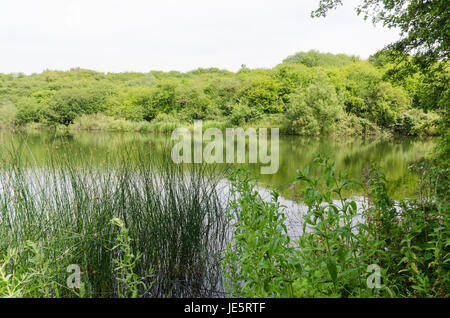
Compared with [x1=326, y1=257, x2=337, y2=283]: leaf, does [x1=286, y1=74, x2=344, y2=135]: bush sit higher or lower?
higher

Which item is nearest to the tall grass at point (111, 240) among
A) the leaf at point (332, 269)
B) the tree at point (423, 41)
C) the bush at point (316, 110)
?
the leaf at point (332, 269)

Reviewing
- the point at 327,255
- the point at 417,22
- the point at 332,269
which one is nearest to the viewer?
the point at 332,269

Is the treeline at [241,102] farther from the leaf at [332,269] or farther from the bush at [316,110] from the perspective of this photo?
the leaf at [332,269]

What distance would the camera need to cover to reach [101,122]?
20.7 m

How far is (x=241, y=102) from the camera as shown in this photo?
26.1m

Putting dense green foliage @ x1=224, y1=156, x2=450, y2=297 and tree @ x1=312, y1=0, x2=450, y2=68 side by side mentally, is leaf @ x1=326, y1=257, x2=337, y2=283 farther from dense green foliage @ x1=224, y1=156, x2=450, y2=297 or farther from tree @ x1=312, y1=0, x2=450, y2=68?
tree @ x1=312, y1=0, x2=450, y2=68

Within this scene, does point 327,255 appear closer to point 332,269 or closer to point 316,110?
point 332,269

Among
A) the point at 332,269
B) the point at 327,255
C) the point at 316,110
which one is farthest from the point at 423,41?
the point at 316,110

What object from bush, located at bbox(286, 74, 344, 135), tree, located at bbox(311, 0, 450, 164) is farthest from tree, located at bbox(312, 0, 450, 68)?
bush, located at bbox(286, 74, 344, 135)

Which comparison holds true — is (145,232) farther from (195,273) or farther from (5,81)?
(5,81)

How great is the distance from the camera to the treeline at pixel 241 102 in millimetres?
20297

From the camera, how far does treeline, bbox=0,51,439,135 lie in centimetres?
2030
